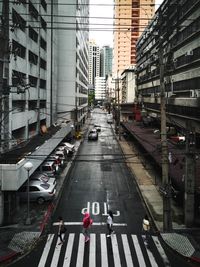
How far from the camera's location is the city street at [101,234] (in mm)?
16891

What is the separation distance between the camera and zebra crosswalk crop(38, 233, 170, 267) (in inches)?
653

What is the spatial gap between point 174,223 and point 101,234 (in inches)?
179

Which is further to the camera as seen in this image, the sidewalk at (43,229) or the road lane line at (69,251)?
the sidewalk at (43,229)

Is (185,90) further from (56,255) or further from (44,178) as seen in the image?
(56,255)

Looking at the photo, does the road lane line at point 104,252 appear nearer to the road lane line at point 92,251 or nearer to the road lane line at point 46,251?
the road lane line at point 92,251

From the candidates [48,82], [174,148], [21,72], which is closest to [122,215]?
[174,148]

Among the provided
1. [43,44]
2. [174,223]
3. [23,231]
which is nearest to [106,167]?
[43,44]

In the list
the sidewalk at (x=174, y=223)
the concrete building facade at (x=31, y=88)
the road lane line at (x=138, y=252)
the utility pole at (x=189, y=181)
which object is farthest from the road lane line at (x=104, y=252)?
the concrete building facade at (x=31, y=88)

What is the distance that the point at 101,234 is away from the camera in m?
20.5

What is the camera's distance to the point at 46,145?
111 feet

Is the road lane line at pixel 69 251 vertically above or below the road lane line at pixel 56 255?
above

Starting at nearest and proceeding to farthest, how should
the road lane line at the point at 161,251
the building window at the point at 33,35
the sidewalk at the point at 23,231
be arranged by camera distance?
the road lane line at the point at 161,251 < the sidewalk at the point at 23,231 < the building window at the point at 33,35

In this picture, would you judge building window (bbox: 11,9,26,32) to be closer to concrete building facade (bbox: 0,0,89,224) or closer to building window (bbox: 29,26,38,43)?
concrete building facade (bbox: 0,0,89,224)

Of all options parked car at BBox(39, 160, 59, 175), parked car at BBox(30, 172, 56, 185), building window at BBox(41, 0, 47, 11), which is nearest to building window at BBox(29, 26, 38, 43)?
building window at BBox(41, 0, 47, 11)
